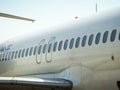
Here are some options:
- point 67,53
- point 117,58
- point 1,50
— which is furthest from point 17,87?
point 1,50

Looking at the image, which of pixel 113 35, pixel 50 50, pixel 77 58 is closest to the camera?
pixel 113 35

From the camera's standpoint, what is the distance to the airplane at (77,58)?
32.1 feet

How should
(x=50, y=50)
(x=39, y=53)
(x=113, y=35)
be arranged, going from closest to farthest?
(x=113, y=35), (x=50, y=50), (x=39, y=53)

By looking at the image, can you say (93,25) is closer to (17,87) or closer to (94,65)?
(94,65)

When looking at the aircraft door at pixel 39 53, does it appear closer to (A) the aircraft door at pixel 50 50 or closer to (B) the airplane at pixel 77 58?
(B) the airplane at pixel 77 58

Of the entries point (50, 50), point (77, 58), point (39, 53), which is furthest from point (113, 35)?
point (39, 53)

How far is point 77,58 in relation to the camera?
1117 cm

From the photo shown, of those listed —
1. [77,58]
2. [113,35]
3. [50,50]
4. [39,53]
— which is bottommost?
[39,53]

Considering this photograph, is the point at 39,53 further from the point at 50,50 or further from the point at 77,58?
the point at 77,58

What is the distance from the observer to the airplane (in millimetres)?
9781

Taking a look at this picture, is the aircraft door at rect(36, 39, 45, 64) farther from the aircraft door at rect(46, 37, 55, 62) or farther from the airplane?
the aircraft door at rect(46, 37, 55, 62)

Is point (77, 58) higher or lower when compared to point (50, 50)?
higher

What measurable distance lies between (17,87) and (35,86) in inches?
37.2

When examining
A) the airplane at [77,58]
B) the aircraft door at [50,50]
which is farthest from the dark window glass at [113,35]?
the aircraft door at [50,50]
